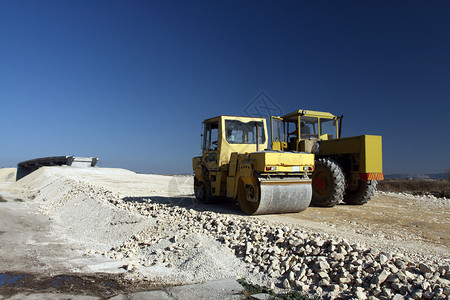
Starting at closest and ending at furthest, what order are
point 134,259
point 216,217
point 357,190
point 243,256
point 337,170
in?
1. point 243,256
2. point 134,259
3. point 216,217
4. point 337,170
5. point 357,190

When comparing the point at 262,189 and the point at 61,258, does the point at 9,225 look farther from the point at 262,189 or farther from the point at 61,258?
the point at 262,189

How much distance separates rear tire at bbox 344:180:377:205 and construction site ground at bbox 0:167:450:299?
0.84ft

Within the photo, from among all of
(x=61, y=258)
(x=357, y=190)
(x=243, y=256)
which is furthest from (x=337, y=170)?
(x=61, y=258)

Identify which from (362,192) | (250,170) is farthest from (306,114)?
(250,170)

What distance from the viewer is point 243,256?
5586mm

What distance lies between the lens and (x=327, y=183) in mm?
9727

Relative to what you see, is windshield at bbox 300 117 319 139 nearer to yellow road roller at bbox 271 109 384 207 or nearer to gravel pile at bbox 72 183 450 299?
yellow road roller at bbox 271 109 384 207

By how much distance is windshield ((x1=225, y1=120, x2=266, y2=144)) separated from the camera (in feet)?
30.7

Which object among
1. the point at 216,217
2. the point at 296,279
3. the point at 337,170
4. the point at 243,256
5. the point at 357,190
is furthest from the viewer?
the point at 357,190

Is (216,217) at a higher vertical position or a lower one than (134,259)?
higher

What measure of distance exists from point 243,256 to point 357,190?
6072 mm

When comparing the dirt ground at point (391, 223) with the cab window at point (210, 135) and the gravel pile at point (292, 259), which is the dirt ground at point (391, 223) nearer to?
the gravel pile at point (292, 259)

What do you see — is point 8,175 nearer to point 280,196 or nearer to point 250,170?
point 250,170

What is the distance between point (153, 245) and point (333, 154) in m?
6.37
